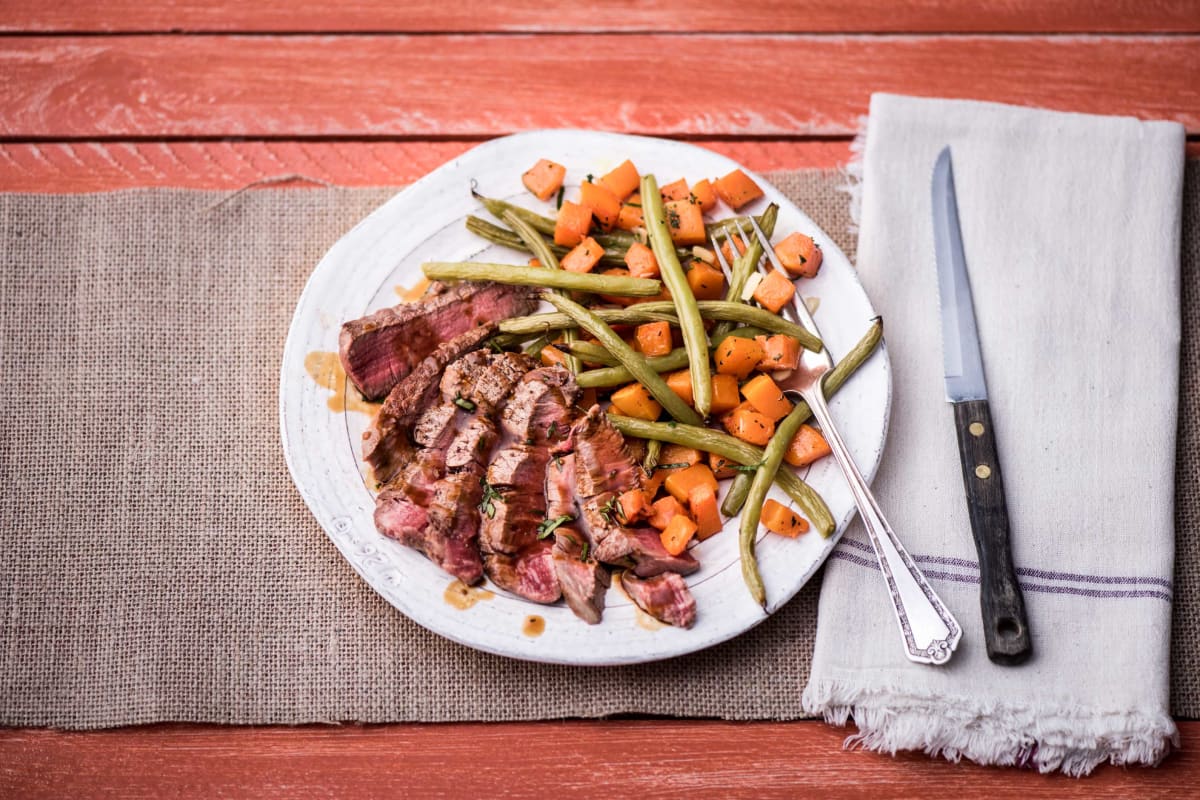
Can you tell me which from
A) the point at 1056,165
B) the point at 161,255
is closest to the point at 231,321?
the point at 161,255

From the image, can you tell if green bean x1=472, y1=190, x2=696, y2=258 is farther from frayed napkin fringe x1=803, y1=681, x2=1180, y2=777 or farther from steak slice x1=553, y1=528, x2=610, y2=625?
frayed napkin fringe x1=803, y1=681, x2=1180, y2=777

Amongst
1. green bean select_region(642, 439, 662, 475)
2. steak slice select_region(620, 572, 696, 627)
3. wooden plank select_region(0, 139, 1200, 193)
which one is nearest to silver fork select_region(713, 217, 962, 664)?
green bean select_region(642, 439, 662, 475)

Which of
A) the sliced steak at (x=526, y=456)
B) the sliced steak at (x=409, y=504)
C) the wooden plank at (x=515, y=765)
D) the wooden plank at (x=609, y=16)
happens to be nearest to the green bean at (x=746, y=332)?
the sliced steak at (x=526, y=456)

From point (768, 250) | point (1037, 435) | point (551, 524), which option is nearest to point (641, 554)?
point (551, 524)

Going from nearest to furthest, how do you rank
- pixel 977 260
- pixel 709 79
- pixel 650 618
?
pixel 650 618 → pixel 977 260 → pixel 709 79

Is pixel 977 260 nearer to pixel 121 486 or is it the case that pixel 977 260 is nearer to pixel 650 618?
pixel 650 618

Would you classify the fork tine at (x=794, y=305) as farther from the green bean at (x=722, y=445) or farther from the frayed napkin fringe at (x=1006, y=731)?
the frayed napkin fringe at (x=1006, y=731)
